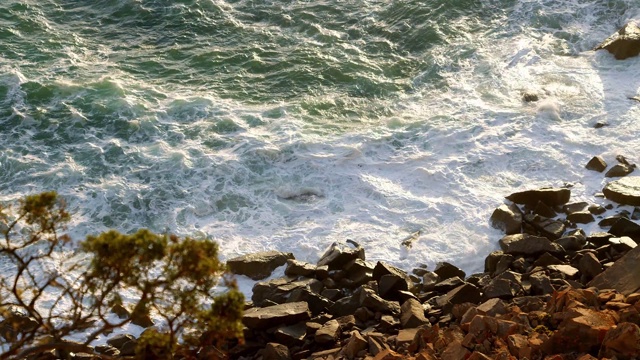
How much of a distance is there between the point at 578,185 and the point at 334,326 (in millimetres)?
4868

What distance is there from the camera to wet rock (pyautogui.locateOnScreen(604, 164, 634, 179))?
41.6 ft

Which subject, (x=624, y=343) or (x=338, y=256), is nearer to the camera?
(x=624, y=343)

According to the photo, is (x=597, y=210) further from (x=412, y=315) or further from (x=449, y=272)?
(x=412, y=315)

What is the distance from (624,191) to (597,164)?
0.99 m

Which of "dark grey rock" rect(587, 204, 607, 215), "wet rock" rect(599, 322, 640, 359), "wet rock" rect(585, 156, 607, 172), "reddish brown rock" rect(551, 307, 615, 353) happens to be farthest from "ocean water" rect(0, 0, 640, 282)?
"wet rock" rect(599, 322, 640, 359)

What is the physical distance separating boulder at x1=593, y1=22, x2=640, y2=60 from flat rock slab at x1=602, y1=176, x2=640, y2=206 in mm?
4362

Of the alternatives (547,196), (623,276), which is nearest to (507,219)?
(547,196)

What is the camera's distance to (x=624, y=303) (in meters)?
8.74

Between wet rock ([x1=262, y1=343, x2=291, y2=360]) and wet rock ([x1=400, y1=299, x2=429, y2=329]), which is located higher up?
wet rock ([x1=400, y1=299, x2=429, y2=329])

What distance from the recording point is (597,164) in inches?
508

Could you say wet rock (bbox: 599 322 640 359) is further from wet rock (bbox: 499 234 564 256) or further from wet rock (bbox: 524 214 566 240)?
wet rock (bbox: 524 214 566 240)

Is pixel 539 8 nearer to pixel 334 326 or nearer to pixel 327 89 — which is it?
pixel 327 89

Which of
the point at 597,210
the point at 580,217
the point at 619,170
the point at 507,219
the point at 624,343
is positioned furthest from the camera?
the point at 619,170

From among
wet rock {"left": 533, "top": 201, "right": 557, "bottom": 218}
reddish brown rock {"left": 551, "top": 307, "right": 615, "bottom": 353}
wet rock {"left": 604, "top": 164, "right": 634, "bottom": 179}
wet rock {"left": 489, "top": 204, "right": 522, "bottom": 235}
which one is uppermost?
reddish brown rock {"left": 551, "top": 307, "right": 615, "bottom": 353}
